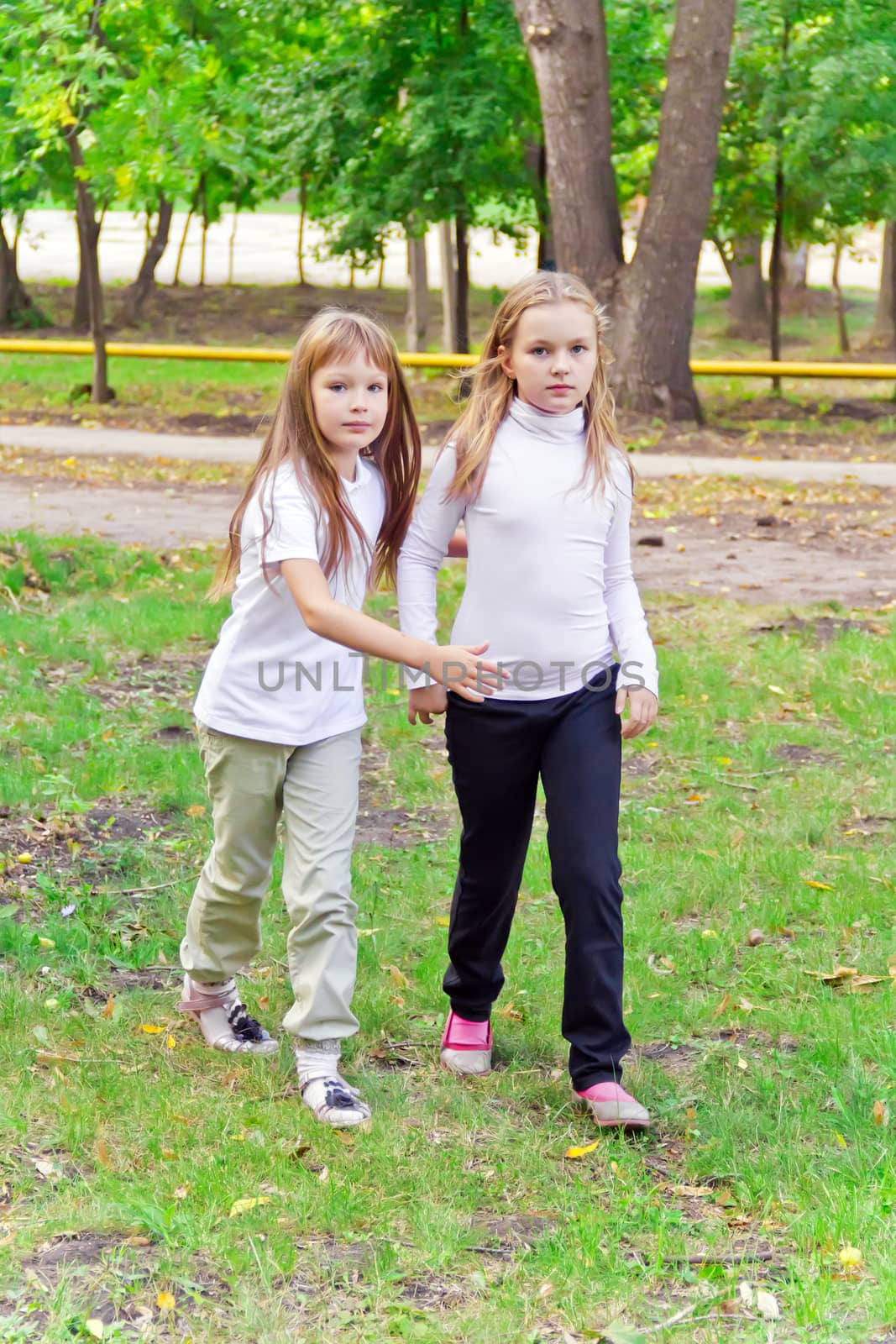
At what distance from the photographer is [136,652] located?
7137 mm

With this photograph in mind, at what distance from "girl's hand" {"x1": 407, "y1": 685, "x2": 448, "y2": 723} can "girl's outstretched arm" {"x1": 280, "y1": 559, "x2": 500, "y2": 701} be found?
0.11 meters

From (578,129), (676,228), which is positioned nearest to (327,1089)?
(676,228)

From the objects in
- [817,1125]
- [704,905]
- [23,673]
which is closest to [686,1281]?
[817,1125]

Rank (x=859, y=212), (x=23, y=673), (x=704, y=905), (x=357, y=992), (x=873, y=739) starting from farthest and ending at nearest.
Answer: (x=859, y=212) < (x=23, y=673) < (x=873, y=739) < (x=704, y=905) < (x=357, y=992)

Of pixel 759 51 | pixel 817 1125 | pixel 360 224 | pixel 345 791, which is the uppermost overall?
pixel 759 51

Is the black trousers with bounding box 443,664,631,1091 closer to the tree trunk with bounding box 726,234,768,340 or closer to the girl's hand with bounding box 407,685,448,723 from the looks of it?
the girl's hand with bounding box 407,685,448,723

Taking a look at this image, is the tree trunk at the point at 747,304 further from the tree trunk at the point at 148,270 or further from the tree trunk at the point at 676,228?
the tree trunk at the point at 676,228

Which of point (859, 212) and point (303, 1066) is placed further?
point (859, 212)

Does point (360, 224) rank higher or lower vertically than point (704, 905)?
higher

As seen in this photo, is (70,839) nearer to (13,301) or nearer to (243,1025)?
(243,1025)

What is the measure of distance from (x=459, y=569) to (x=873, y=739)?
3514 millimetres

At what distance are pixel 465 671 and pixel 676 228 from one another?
12.1 metres

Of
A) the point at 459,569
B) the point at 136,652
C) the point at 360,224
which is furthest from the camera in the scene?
the point at 360,224

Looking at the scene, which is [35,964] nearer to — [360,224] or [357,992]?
[357,992]
